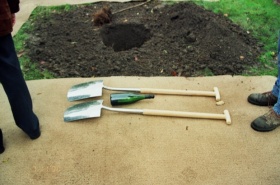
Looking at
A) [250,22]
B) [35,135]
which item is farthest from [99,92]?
[250,22]

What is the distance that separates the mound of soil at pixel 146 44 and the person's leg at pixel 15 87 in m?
0.90

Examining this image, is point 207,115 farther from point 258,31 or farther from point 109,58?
point 258,31

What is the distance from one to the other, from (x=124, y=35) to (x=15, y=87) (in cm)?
185

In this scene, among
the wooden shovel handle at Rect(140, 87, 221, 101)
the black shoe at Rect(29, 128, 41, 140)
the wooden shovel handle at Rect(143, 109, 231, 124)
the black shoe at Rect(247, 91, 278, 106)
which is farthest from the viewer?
the wooden shovel handle at Rect(140, 87, 221, 101)

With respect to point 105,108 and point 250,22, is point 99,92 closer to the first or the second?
point 105,108

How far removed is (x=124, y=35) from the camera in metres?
3.42

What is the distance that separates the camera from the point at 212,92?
2.43 m

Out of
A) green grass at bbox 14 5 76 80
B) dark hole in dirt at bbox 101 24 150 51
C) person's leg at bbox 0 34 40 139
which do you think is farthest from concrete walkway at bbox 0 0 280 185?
dark hole in dirt at bbox 101 24 150 51

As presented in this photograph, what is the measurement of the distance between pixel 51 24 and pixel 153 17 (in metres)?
1.33

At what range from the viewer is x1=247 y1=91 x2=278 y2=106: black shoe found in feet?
7.57

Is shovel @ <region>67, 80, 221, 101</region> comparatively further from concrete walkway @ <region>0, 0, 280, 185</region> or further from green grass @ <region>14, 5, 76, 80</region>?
green grass @ <region>14, 5, 76, 80</region>

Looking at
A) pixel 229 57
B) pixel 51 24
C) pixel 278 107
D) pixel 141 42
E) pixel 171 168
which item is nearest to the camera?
pixel 171 168

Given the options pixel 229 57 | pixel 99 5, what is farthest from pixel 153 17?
pixel 229 57

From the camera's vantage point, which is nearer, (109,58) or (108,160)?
(108,160)
